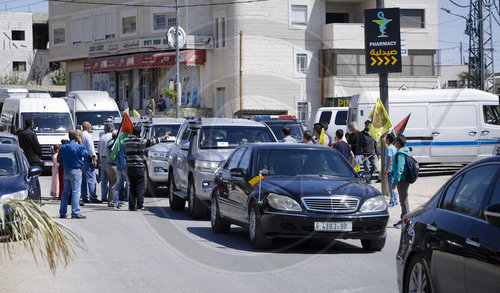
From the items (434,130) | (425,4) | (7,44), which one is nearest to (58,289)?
(434,130)

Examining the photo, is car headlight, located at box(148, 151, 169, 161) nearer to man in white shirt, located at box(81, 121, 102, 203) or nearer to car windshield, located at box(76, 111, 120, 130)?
man in white shirt, located at box(81, 121, 102, 203)

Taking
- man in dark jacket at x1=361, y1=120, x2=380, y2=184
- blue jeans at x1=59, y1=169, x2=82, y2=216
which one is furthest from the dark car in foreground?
man in dark jacket at x1=361, y1=120, x2=380, y2=184

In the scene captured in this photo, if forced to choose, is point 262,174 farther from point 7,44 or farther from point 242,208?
point 7,44

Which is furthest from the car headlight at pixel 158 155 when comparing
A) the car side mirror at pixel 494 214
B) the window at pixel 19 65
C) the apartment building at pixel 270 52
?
the window at pixel 19 65

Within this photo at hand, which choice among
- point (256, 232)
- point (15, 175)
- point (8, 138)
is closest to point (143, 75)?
point (8, 138)

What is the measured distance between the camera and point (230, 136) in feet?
60.1

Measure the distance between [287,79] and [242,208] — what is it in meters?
39.8

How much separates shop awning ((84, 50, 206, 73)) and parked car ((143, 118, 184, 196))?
95.2ft

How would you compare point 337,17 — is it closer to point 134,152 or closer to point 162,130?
point 162,130

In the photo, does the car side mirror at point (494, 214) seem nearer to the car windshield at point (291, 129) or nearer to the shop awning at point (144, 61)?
the car windshield at point (291, 129)

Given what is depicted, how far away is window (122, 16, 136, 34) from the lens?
59309 millimetres

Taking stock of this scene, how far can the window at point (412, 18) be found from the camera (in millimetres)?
54500

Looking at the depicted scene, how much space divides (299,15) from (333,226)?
4248 cm

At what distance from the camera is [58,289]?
371 inches
